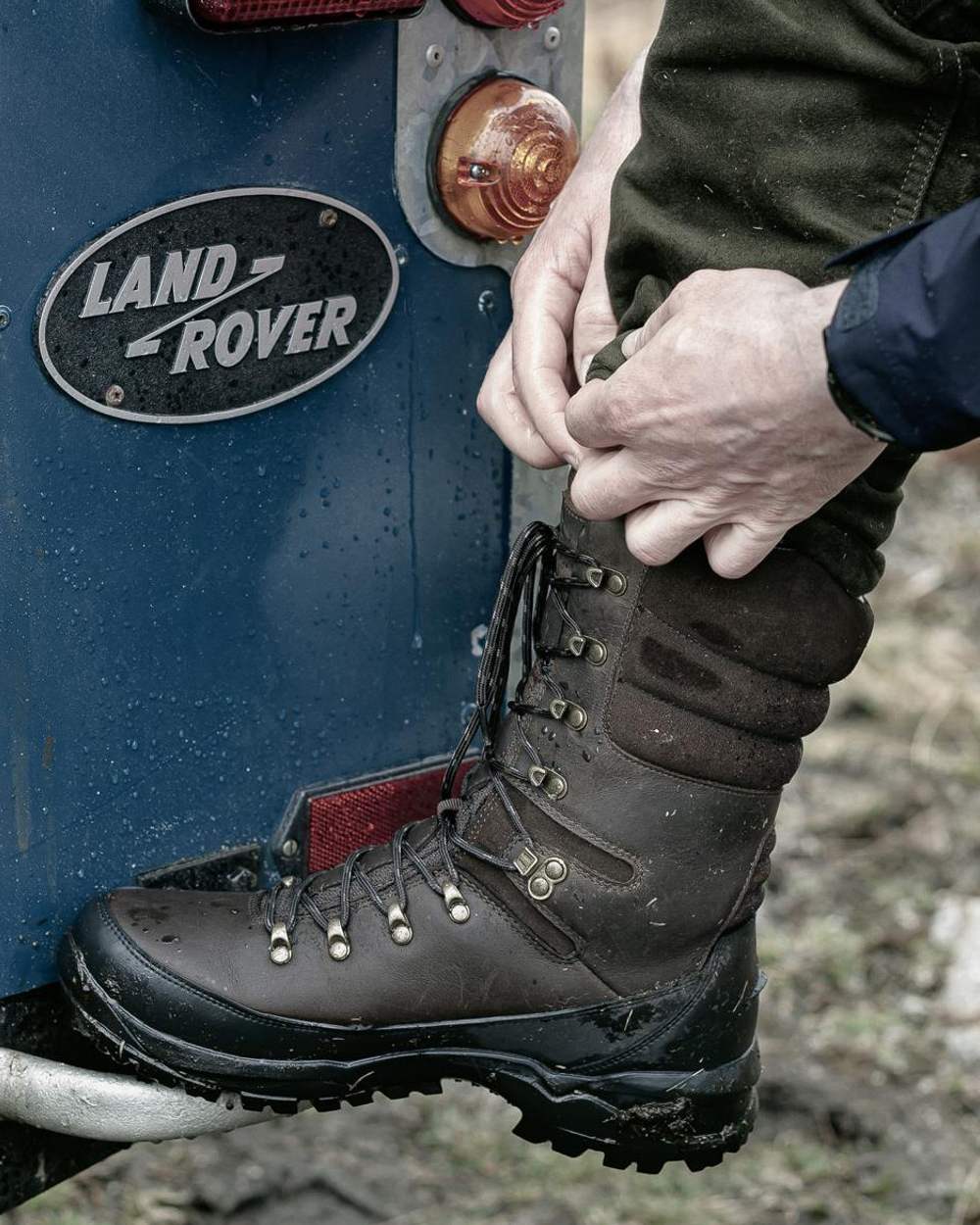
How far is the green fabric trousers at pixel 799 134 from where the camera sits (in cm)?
120

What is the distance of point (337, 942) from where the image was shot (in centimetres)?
145

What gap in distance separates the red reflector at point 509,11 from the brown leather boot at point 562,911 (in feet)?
1.59

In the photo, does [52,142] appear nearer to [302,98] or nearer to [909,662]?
[302,98]

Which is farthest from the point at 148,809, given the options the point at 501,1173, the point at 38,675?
the point at 501,1173

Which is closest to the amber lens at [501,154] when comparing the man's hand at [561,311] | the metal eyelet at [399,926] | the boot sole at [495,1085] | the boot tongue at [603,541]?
the man's hand at [561,311]

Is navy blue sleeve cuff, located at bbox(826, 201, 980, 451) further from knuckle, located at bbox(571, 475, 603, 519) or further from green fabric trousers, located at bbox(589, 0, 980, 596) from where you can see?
knuckle, located at bbox(571, 475, 603, 519)

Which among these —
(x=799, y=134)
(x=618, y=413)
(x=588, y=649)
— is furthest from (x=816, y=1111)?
(x=799, y=134)

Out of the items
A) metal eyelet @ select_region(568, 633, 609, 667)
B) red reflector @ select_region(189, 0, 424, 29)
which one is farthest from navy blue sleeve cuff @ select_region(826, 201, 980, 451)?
red reflector @ select_region(189, 0, 424, 29)

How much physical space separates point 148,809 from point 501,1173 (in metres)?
0.97

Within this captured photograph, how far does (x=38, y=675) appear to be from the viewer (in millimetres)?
1382

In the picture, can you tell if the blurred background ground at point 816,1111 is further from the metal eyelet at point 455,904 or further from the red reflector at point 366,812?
the metal eyelet at point 455,904

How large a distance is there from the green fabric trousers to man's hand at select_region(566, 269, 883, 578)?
2.9 inches

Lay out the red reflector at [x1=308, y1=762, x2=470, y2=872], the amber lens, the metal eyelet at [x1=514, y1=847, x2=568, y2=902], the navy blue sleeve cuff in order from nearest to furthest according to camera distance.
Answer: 1. the navy blue sleeve cuff
2. the metal eyelet at [x1=514, y1=847, x2=568, y2=902]
3. the amber lens
4. the red reflector at [x1=308, y1=762, x2=470, y2=872]

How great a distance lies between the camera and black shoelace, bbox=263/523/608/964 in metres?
1.42
